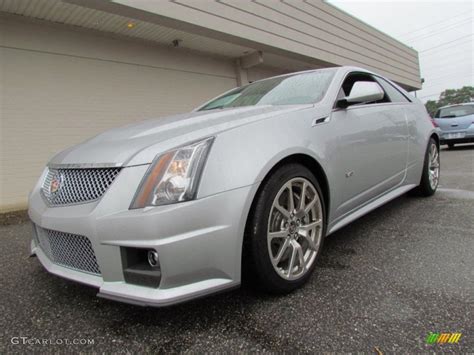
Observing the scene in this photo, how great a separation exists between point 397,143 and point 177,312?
239 cm

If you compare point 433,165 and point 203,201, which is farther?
point 433,165

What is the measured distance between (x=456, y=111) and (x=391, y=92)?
8.48 metres

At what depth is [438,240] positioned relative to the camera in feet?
8.27

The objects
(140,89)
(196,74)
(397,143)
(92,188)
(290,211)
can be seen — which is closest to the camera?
(92,188)

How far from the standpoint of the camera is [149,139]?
1.72m

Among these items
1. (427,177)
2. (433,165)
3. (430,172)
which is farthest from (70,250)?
(433,165)

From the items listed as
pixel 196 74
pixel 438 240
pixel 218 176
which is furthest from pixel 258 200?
pixel 196 74

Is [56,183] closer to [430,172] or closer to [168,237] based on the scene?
[168,237]

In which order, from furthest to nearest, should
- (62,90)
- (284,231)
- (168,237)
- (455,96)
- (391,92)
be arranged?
(455,96)
(62,90)
(391,92)
(284,231)
(168,237)

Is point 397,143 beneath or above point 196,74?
beneath

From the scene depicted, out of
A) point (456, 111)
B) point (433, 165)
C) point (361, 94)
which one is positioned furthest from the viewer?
point (456, 111)

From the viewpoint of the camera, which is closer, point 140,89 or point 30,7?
point 30,7

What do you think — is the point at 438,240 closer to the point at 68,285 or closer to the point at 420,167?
the point at 420,167

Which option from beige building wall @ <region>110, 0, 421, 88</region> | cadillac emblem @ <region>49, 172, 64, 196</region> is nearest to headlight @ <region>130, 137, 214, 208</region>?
cadillac emblem @ <region>49, 172, 64, 196</region>
